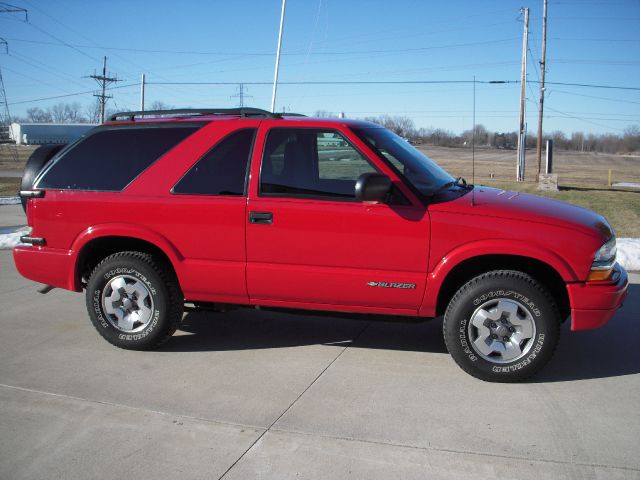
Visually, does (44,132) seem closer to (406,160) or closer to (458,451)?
(406,160)

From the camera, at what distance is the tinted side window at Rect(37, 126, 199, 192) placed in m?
5.02

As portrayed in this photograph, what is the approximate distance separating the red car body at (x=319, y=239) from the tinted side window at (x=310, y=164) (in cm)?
6

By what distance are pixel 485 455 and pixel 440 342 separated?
79.2 inches

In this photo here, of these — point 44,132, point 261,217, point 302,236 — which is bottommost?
point 302,236

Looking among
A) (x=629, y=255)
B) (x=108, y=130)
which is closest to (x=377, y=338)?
(x=108, y=130)

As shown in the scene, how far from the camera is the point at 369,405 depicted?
4027mm

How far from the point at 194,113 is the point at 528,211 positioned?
9.66 ft

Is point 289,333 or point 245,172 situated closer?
point 245,172

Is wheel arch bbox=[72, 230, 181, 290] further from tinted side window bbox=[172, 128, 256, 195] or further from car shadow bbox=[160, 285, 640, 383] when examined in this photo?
car shadow bbox=[160, 285, 640, 383]

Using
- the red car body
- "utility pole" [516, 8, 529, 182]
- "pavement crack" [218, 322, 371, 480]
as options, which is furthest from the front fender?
"utility pole" [516, 8, 529, 182]

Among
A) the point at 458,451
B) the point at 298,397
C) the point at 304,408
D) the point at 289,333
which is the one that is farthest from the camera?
the point at 289,333

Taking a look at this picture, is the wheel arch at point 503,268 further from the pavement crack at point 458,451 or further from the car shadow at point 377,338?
the pavement crack at point 458,451

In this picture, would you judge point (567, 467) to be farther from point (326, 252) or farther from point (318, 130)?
point (318, 130)

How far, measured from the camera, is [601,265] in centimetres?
428
